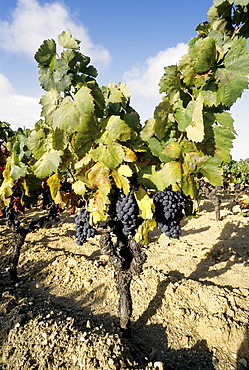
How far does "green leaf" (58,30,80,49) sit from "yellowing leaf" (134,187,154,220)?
1143 mm

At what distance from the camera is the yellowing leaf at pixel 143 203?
2.01m

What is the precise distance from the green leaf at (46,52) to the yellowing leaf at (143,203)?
1.18m

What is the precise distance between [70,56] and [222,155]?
4.15ft

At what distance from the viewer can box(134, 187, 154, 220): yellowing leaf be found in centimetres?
201

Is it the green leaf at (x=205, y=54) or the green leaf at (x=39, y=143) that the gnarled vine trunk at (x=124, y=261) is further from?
the green leaf at (x=205, y=54)

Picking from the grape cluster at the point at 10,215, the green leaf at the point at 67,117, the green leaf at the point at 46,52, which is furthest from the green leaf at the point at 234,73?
the grape cluster at the point at 10,215

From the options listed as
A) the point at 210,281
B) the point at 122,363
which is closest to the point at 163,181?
the point at 122,363

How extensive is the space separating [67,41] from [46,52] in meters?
0.17

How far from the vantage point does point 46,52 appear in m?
1.81

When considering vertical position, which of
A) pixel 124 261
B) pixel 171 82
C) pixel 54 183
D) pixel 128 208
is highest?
pixel 171 82

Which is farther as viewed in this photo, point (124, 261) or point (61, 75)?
point (124, 261)

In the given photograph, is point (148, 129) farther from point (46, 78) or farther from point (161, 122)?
point (46, 78)

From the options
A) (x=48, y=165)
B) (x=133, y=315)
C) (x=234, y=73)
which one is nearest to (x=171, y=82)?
(x=234, y=73)

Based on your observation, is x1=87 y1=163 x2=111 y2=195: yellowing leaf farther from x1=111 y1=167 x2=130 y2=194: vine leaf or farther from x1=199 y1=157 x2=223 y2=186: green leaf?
x1=199 y1=157 x2=223 y2=186: green leaf
